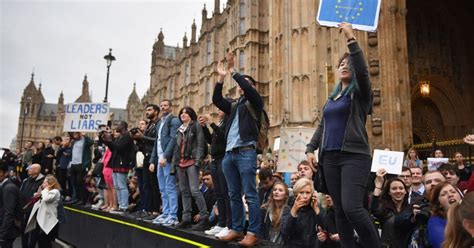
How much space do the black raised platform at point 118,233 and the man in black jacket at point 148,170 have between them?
0.71 meters

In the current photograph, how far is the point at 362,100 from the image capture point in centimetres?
325

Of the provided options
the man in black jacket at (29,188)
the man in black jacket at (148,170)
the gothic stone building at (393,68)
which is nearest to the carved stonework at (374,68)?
the gothic stone building at (393,68)

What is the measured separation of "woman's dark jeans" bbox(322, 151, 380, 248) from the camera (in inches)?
116

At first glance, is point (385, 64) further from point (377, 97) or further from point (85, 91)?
point (85, 91)

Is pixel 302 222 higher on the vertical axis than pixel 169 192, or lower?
lower

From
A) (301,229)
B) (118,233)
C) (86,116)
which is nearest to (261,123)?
(301,229)

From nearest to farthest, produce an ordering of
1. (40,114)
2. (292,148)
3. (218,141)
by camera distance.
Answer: (218,141) < (292,148) < (40,114)

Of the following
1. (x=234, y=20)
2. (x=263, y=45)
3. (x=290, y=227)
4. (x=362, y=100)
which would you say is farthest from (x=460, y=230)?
(x=234, y=20)

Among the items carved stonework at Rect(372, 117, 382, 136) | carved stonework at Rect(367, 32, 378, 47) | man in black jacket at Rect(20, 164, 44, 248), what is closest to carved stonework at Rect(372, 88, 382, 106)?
carved stonework at Rect(372, 117, 382, 136)

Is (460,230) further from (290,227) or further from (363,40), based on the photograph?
(363,40)

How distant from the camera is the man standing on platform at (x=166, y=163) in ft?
20.0

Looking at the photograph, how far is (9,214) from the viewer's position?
7.66m

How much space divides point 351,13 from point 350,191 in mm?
3168

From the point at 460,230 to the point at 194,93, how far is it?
43604 millimetres
